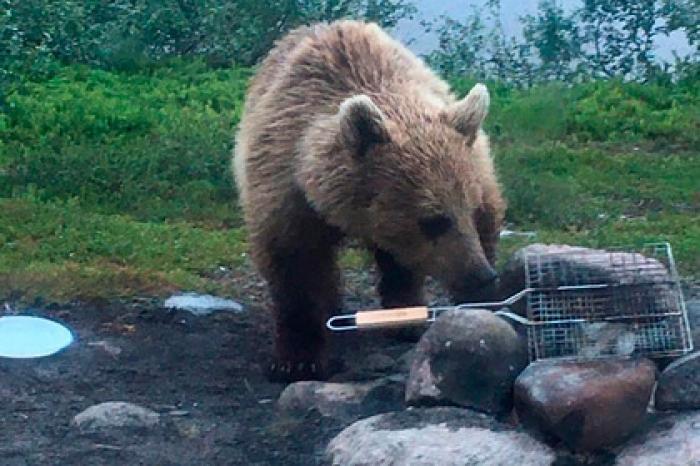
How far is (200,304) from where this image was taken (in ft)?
20.1

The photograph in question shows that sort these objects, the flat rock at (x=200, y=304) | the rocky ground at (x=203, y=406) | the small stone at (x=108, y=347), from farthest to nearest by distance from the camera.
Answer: the flat rock at (x=200, y=304)
the small stone at (x=108, y=347)
the rocky ground at (x=203, y=406)

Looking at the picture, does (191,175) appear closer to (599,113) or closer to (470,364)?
(599,113)

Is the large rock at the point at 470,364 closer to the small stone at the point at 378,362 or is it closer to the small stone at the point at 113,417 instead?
the small stone at the point at 113,417

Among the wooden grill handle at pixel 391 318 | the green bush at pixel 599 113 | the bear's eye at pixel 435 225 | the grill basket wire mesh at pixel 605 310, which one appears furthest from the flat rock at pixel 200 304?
the green bush at pixel 599 113

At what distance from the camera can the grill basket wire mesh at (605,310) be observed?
166 inches

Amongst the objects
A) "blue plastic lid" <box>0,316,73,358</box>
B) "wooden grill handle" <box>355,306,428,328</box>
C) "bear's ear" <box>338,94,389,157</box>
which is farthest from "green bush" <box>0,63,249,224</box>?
"wooden grill handle" <box>355,306,428,328</box>

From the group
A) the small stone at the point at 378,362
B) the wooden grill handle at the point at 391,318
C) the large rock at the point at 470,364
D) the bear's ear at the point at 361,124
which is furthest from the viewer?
the small stone at the point at 378,362

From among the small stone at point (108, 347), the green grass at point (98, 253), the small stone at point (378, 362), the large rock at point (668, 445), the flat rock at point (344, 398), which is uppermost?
the green grass at point (98, 253)

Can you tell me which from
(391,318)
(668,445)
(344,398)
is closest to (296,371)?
(344,398)

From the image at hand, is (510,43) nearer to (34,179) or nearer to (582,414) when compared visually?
(34,179)

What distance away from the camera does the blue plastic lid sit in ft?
17.4

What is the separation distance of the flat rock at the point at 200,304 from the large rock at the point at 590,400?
2.31 meters

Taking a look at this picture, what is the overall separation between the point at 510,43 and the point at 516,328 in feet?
22.1

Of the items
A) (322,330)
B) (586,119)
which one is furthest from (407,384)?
(586,119)
